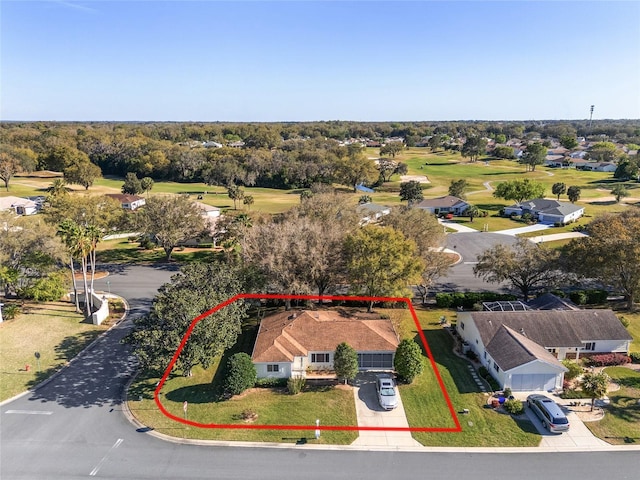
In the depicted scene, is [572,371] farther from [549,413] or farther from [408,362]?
[408,362]

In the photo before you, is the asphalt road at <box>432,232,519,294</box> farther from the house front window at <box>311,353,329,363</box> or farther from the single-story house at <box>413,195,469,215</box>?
the house front window at <box>311,353,329,363</box>

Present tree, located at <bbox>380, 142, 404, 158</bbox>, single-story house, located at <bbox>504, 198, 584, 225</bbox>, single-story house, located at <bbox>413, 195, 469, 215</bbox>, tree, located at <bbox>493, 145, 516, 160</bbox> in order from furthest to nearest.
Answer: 1. tree, located at <bbox>493, 145, 516, 160</bbox>
2. tree, located at <bbox>380, 142, 404, 158</bbox>
3. single-story house, located at <bbox>413, 195, 469, 215</bbox>
4. single-story house, located at <bbox>504, 198, 584, 225</bbox>

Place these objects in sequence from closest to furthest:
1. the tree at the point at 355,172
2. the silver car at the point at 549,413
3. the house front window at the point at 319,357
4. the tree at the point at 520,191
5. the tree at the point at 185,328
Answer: the silver car at the point at 549,413 → the tree at the point at 185,328 → the house front window at the point at 319,357 → the tree at the point at 520,191 → the tree at the point at 355,172

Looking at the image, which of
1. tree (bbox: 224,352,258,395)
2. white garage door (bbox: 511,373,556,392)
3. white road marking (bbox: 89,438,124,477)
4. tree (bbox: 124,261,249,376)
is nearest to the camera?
white road marking (bbox: 89,438,124,477)

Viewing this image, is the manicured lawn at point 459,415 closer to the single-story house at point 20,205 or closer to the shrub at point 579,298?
the shrub at point 579,298

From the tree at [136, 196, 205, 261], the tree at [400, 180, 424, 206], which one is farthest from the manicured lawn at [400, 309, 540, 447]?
the tree at [400, 180, 424, 206]

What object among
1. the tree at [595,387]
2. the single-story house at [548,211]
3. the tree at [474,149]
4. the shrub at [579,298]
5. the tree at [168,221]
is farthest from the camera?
the tree at [474,149]

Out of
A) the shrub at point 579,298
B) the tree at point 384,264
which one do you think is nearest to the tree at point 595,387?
the tree at point 384,264
